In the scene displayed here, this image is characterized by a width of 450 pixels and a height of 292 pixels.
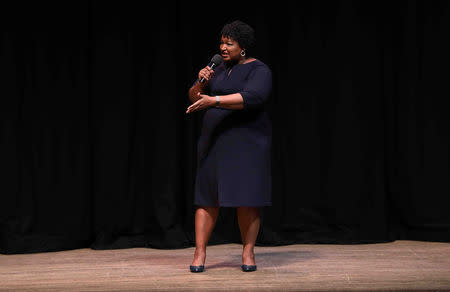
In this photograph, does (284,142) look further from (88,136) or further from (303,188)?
(88,136)

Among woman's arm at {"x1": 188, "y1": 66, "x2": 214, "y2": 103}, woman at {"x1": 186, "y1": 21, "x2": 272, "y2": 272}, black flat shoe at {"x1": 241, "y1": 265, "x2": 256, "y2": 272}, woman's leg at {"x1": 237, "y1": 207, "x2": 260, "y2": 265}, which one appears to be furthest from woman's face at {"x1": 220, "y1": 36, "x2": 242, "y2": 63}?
black flat shoe at {"x1": 241, "y1": 265, "x2": 256, "y2": 272}

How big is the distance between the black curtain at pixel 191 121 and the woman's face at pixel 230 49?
1195 mm

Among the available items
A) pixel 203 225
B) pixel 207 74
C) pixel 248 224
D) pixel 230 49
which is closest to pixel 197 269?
pixel 203 225

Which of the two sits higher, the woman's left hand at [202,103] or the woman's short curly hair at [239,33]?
the woman's short curly hair at [239,33]

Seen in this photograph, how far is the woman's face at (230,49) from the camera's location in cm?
336

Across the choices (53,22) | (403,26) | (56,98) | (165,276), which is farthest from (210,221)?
(403,26)

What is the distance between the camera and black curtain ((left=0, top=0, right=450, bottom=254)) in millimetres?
4371

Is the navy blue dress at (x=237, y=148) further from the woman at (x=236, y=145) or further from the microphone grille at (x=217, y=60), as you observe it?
the microphone grille at (x=217, y=60)

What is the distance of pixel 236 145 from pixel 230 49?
48 cm

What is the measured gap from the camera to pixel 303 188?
4.71m

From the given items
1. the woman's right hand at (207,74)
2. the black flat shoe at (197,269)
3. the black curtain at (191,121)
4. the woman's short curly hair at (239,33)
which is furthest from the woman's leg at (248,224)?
the black curtain at (191,121)

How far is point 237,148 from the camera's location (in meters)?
3.37

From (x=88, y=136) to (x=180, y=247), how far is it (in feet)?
3.12

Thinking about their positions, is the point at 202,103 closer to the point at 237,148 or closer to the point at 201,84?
the point at 201,84
